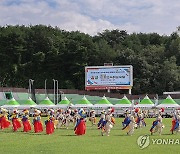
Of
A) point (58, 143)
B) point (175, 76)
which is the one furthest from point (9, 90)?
point (58, 143)

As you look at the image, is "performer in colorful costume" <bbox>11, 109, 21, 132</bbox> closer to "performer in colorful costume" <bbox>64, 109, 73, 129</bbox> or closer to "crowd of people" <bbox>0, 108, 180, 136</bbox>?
"crowd of people" <bbox>0, 108, 180, 136</bbox>

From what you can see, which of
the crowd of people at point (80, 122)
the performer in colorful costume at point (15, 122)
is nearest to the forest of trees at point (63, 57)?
the crowd of people at point (80, 122)

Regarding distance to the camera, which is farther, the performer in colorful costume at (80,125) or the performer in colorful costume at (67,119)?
the performer in colorful costume at (67,119)

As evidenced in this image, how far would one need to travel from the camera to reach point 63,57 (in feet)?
268

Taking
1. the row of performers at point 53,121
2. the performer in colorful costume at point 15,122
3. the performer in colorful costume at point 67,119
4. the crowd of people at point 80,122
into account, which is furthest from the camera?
the performer in colorful costume at point 67,119

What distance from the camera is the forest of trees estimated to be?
7812cm

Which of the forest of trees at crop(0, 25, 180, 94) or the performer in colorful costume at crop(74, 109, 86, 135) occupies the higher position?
the forest of trees at crop(0, 25, 180, 94)

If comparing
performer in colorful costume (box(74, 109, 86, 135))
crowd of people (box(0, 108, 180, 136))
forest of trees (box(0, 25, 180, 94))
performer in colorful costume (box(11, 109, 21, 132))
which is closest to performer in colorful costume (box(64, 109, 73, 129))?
crowd of people (box(0, 108, 180, 136))

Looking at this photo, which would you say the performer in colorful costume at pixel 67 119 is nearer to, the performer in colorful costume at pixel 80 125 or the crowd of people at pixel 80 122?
the crowd of people at pixel 80 122

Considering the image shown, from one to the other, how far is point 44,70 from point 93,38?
1523 centimetres

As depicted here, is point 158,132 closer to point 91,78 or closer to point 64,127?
point 64,127

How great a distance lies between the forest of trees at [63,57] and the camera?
256 feet

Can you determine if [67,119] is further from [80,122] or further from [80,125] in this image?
[80,122]

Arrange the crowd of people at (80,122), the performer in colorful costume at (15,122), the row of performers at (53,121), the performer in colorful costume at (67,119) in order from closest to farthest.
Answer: the crowd of people at (80,122) → the row of performers at (53,121) → the performer in colorful costume at (15,122) → the performer in colorful costume at (67,119)
